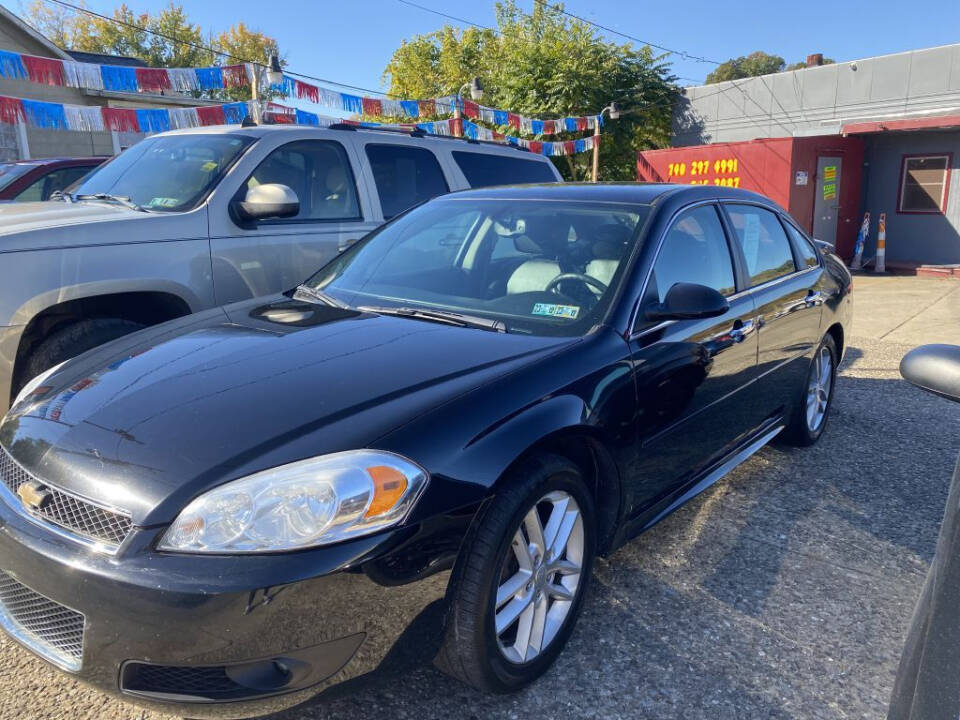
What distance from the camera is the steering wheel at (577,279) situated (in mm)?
2906

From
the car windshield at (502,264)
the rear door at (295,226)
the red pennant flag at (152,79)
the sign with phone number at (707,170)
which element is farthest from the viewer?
the sign with phone number at (707,170)

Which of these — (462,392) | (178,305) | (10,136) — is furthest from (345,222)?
(10,136)

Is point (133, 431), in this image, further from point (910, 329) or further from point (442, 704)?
point (910, 329)

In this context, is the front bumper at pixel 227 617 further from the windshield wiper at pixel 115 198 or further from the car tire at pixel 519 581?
the windshield wiper at pixel 115 198

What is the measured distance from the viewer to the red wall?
45.3 feet

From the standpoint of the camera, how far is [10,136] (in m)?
15.9

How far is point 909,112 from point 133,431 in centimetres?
1728

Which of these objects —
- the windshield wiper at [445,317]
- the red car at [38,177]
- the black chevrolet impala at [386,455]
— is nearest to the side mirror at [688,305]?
the black chevrolet impala at [386,455]

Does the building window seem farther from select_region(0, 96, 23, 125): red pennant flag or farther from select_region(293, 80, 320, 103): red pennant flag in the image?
select_region(0, 96, 23, 125): red pennant flag

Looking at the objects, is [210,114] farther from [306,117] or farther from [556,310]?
[556,310]

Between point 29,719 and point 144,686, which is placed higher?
point 144,686

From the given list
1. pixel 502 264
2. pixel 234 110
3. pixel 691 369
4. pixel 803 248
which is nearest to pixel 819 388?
pixel 803 248

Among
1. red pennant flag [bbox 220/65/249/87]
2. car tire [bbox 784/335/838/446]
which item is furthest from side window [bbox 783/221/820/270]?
red pennant flag [bbox 220/65/249/87]

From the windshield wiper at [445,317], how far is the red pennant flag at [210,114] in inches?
304
